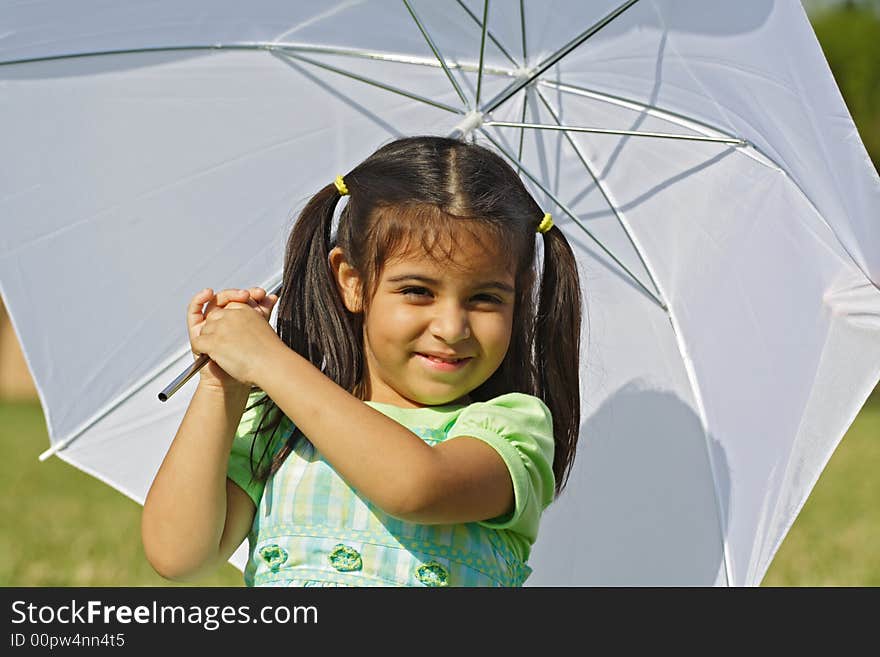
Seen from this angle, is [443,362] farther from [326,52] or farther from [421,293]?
[326,52]

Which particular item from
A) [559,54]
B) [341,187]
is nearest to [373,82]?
[559,54]

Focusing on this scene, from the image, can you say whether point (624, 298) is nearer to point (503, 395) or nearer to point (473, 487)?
point (503, 395)

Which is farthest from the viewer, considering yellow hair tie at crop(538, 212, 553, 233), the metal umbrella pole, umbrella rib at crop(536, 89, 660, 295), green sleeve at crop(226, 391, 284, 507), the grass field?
the grass field

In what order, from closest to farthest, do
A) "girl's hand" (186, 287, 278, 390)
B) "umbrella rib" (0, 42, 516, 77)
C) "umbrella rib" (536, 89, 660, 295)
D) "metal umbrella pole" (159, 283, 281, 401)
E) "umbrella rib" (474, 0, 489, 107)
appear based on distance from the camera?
"metal umbrella pole" (159, 283, 281, 401), "girl's hand" (186, 287, 278, 390), "umbrella rib" (474, 0, 489, 107), "umbrella rib" (0, 42, 516, 77), "umbrella rib" (536, 89, 660, 295)

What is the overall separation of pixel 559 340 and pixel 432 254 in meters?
0.41

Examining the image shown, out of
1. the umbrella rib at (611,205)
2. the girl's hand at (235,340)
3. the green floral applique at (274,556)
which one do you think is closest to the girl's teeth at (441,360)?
the girl's hand at (235,340)

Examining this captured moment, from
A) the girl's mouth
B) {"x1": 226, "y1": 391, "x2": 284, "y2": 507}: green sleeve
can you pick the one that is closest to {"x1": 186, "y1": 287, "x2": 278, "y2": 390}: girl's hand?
{"x1": 226, "y1": 391, "x2": 284, "y2": 507}: green sleeve

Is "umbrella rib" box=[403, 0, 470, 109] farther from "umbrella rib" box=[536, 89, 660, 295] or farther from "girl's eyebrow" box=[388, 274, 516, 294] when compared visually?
"girl's eyebrow" box=[388, 274, 516, 294]

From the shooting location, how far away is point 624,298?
2.81 metres

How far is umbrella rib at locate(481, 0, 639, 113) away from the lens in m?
2.60

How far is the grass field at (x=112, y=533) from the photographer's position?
4316 millimetres

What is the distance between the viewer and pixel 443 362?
2.08m

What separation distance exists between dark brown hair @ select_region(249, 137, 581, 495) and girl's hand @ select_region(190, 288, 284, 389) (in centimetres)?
22

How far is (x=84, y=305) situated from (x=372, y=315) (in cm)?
72
